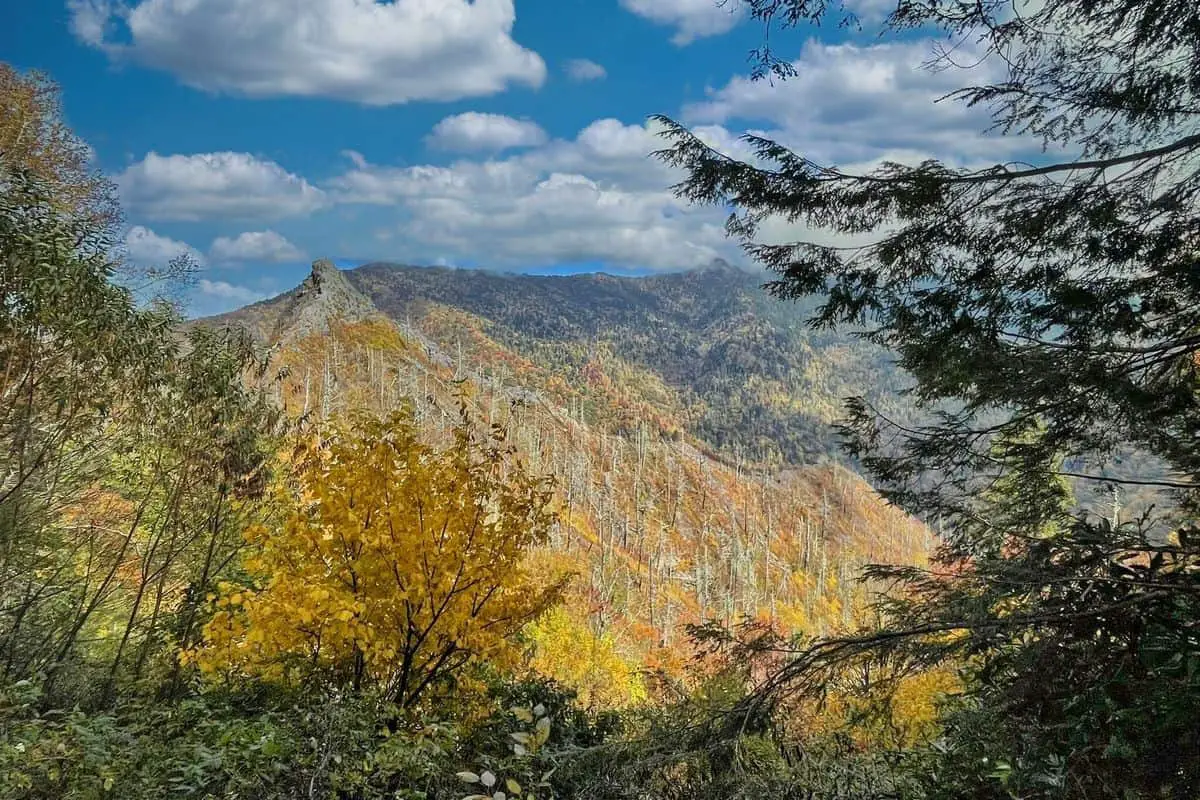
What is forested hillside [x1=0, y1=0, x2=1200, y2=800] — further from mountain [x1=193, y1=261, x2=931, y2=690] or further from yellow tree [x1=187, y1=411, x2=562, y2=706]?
mountain [x1=193, y1=261, x2=931, y2=690]

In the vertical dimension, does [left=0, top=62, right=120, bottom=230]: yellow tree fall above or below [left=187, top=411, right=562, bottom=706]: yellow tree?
above

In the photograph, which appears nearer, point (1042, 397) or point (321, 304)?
point (1042, 397)

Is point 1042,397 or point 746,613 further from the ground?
point 1042,397

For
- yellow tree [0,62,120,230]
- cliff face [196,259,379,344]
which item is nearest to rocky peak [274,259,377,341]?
cliff face [196,259,379,344]

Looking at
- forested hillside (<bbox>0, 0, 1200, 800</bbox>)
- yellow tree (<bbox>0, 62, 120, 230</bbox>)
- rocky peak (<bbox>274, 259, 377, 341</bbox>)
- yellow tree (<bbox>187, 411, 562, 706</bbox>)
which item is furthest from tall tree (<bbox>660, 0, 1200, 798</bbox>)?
rocky peak (<bbox>274, 259, 377, 341</bbox>)

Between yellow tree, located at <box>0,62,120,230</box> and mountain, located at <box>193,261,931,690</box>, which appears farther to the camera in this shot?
mountain, located at <box>193,261,931,690</box>

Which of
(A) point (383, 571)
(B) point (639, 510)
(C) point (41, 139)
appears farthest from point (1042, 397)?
(B) point (639, 510)

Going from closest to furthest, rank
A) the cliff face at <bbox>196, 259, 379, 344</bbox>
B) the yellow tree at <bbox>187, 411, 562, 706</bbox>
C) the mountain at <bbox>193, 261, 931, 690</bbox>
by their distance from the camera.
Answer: the yellow tree at <bbox>187, 411, 562, 706</bbox>
the mountain at <bbox>193, 261, 931, 690</bbox>
the cliff face at <bbox>196, 259, 379, 344</bbox>

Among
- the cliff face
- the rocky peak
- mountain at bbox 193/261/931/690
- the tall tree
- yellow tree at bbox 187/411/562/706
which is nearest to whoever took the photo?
the tall tree

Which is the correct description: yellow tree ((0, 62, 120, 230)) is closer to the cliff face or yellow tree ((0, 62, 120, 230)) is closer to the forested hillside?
the forested hillside

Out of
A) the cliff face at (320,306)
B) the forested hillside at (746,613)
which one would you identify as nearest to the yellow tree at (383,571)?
the forested hillside at (746,613)

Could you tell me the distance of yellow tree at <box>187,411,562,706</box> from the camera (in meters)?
5.11

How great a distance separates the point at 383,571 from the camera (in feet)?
17.7

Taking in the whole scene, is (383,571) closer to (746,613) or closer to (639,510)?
(746,613)
